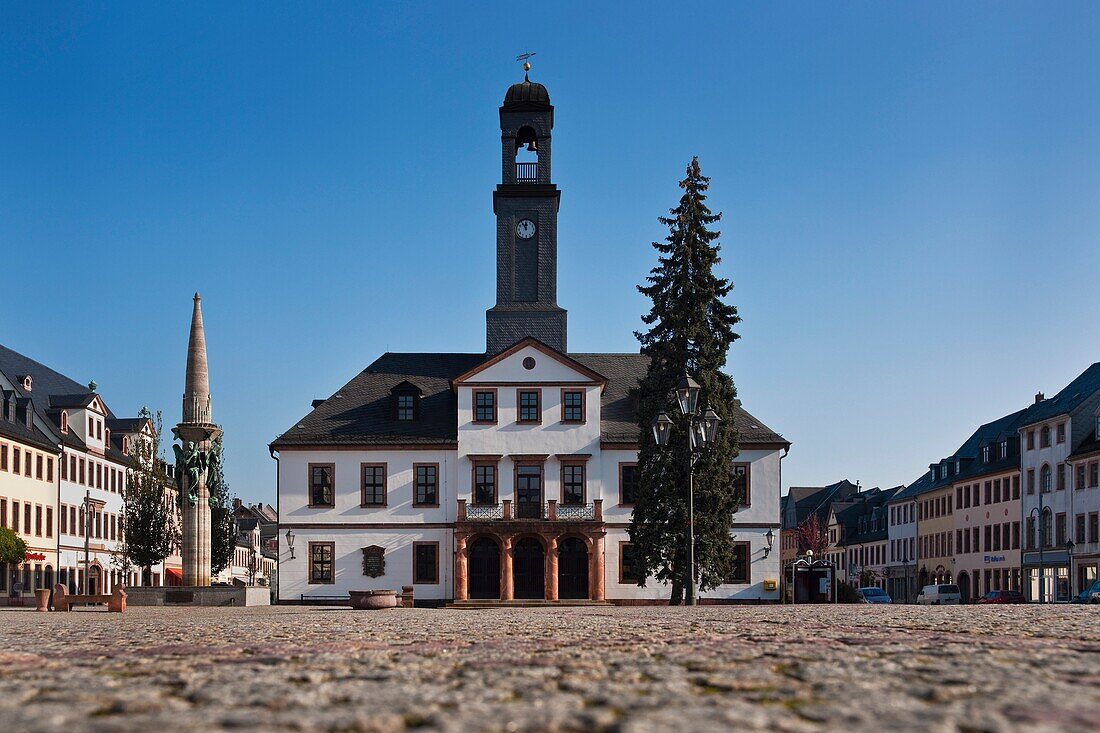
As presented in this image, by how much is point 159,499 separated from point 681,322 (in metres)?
25.1

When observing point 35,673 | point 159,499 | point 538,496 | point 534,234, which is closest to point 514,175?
point 534,234

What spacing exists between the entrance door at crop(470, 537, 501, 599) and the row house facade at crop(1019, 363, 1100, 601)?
3126cm

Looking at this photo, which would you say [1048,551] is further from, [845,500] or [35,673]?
[35,673]

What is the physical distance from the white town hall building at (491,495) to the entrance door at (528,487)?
4cm

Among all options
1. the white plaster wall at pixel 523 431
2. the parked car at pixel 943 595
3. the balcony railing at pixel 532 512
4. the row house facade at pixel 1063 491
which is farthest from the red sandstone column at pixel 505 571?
the row house facade at pixel 1063 491

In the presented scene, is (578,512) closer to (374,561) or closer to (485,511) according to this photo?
(485,511)

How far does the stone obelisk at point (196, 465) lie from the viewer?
41.8 metres

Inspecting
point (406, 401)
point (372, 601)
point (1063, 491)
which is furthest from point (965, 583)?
point (372, 601)

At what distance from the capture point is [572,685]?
6609 mm

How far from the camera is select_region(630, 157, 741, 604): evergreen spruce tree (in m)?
46.8

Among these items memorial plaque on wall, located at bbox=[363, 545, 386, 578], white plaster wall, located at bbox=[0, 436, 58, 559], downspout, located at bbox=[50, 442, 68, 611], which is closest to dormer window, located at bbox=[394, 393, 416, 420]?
memorial plaque on wall, located at bbox=[363, 545, 386, 578]

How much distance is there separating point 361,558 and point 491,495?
5.91 metres

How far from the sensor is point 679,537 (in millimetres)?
47031

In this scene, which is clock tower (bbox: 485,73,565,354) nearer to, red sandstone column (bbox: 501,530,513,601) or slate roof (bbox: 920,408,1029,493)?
red sandstone column (bbox: 501,530,513,601)
